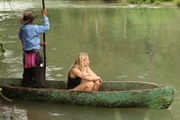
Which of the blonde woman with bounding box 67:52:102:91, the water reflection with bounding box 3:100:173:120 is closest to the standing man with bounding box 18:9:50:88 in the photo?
the water reflection with bounding box 3:100:173:120

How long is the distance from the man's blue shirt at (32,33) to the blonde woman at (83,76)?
834 millimetres

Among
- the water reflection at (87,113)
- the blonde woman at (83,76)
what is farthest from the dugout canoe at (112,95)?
the blonde woman at (83,76)

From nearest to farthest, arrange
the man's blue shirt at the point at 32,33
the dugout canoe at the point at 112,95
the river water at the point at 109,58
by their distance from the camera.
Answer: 1. the dugout canoe at the point at 112,95
2. the river water at the point at 109,58
3. the man's blue shirt at the point at 32,33

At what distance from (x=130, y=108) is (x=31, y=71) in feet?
6.94

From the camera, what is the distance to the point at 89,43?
15203mm

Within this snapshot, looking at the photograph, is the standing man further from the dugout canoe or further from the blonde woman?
the blonde woman

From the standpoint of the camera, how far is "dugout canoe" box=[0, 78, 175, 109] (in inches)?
256

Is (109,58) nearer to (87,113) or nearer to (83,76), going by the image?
(83,76)

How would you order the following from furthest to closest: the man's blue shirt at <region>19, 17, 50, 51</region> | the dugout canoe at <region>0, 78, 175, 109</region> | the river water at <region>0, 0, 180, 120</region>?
the man's blue shirt at <region>19, 17, 50, 51</region>
the river water at <region>0, 0, 180, 120</region>
the dugout canoe at <region>0, 78, 175, 109</region>

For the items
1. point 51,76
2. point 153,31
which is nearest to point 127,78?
point 51,76

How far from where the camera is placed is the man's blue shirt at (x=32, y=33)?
22.9 ft

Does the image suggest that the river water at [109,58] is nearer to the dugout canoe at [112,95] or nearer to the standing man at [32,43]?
the dugout canoe at [112,95]

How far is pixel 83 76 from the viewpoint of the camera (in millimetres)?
7008

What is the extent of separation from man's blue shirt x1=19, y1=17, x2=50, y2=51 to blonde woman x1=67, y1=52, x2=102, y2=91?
834mm
